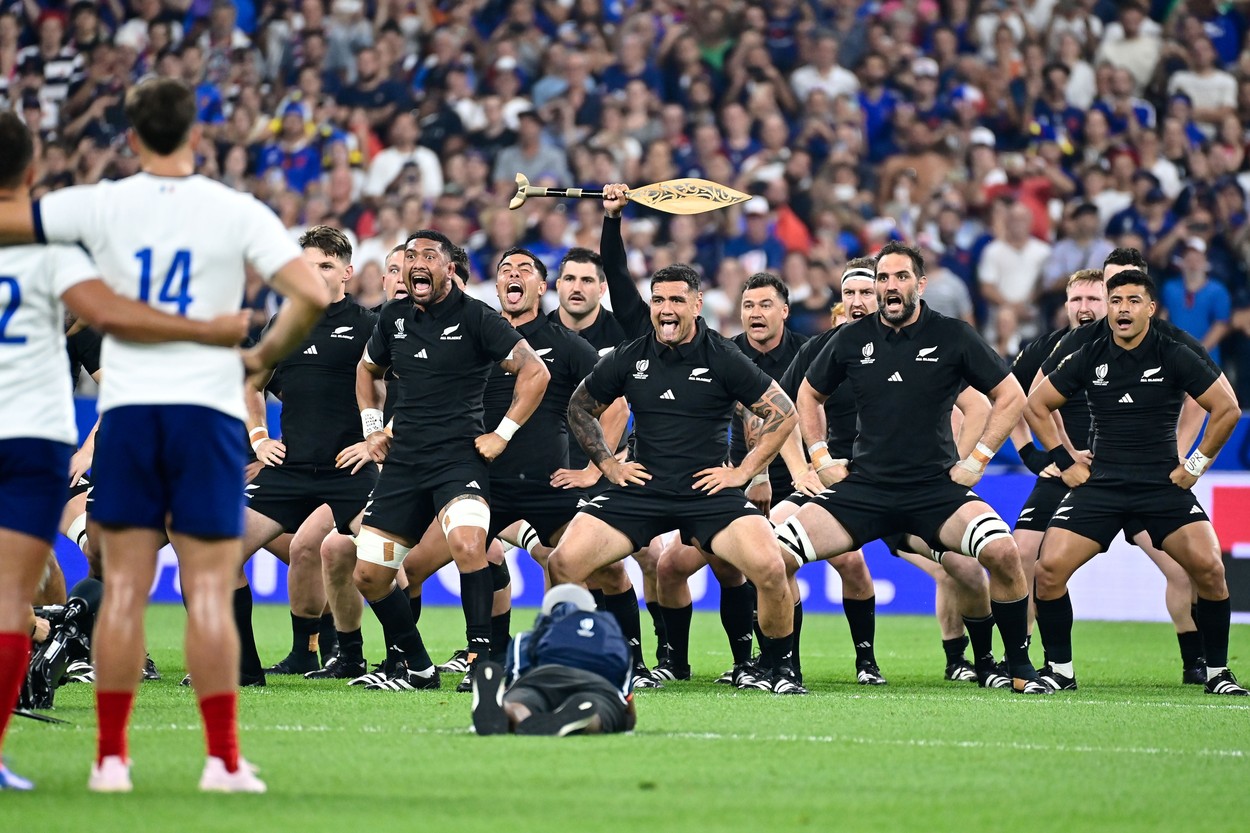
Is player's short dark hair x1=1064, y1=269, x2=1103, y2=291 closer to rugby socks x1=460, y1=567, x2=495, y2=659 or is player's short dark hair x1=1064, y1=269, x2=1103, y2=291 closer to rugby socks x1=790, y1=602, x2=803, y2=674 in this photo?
rugby socks x1=790, y1=602, x2=803, y2=674

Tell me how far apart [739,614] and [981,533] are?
5.94 feet

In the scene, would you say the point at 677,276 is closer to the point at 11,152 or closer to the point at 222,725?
the point at 11,152

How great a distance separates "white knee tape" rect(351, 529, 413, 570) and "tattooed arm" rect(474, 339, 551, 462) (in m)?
0.76

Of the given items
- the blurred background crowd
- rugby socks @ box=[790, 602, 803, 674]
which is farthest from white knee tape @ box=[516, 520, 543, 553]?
the blurred background crowd

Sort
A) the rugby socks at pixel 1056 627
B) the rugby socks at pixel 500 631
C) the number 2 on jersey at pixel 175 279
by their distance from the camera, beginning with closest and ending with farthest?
1. the number 2 on jersey at pixel 175 279
2. the rugby socks at pixel 1056 627
3. the rugby socks at pixel 500 631

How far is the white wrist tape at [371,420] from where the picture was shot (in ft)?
35.8

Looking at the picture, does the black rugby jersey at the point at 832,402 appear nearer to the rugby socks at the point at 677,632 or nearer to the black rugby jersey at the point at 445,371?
the rugby socks at the point at 677,632

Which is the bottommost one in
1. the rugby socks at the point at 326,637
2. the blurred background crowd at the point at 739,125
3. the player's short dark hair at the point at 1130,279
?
the rugby socks at the point at 326,637

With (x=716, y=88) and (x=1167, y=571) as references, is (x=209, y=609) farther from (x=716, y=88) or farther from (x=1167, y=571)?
(x=716, y=88)

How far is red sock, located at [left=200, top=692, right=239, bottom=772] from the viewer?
5.96 m

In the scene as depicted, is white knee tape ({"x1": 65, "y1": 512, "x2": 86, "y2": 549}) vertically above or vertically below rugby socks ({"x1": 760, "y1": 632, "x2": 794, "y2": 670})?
above

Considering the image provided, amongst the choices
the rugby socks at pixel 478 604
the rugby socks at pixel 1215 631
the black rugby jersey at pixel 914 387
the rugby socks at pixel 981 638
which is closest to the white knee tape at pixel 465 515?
the rugby socks at pixel 478 604

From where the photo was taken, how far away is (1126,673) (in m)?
12.2

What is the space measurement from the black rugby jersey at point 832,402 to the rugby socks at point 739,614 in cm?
117
